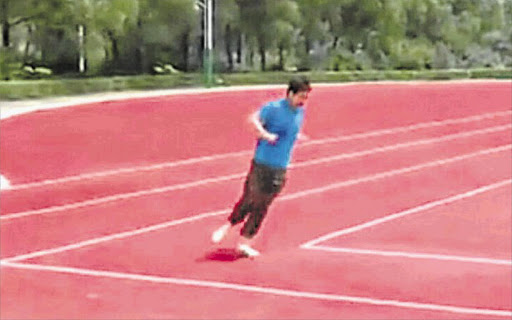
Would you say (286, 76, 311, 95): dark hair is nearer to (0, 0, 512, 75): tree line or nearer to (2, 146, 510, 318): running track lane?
(2, 146, 510, 318): running track lane

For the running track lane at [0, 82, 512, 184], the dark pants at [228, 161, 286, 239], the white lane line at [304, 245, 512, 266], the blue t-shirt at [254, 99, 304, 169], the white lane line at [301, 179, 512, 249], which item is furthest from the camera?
the running track lane at [0, 82, 512, 184]

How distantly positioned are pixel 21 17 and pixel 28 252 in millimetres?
31502

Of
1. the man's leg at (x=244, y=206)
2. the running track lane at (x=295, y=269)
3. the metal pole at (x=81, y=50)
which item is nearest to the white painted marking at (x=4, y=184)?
the running track lane at (x=295, y=269)

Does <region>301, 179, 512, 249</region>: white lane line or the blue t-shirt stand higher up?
the blue t-shirt

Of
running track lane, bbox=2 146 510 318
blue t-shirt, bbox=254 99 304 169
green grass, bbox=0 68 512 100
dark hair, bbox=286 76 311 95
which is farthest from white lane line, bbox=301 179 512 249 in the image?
green grass, bbox=0 68 512 100

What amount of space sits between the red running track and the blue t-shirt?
0.83 m

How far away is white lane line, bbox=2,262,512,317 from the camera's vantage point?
772cm

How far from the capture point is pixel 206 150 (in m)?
21.2

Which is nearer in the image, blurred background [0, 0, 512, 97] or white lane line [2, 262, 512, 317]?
white lane line [2, 262, 512, 317]

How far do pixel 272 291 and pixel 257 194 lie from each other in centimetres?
128

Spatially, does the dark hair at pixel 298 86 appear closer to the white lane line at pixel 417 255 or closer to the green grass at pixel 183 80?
the white lane line at pixel 417 255

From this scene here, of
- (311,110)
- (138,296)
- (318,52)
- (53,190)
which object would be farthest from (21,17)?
(138,296)

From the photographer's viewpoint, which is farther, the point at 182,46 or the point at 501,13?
the point at 501,13

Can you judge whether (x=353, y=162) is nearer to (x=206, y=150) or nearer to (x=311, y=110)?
(x=206, y=150)
